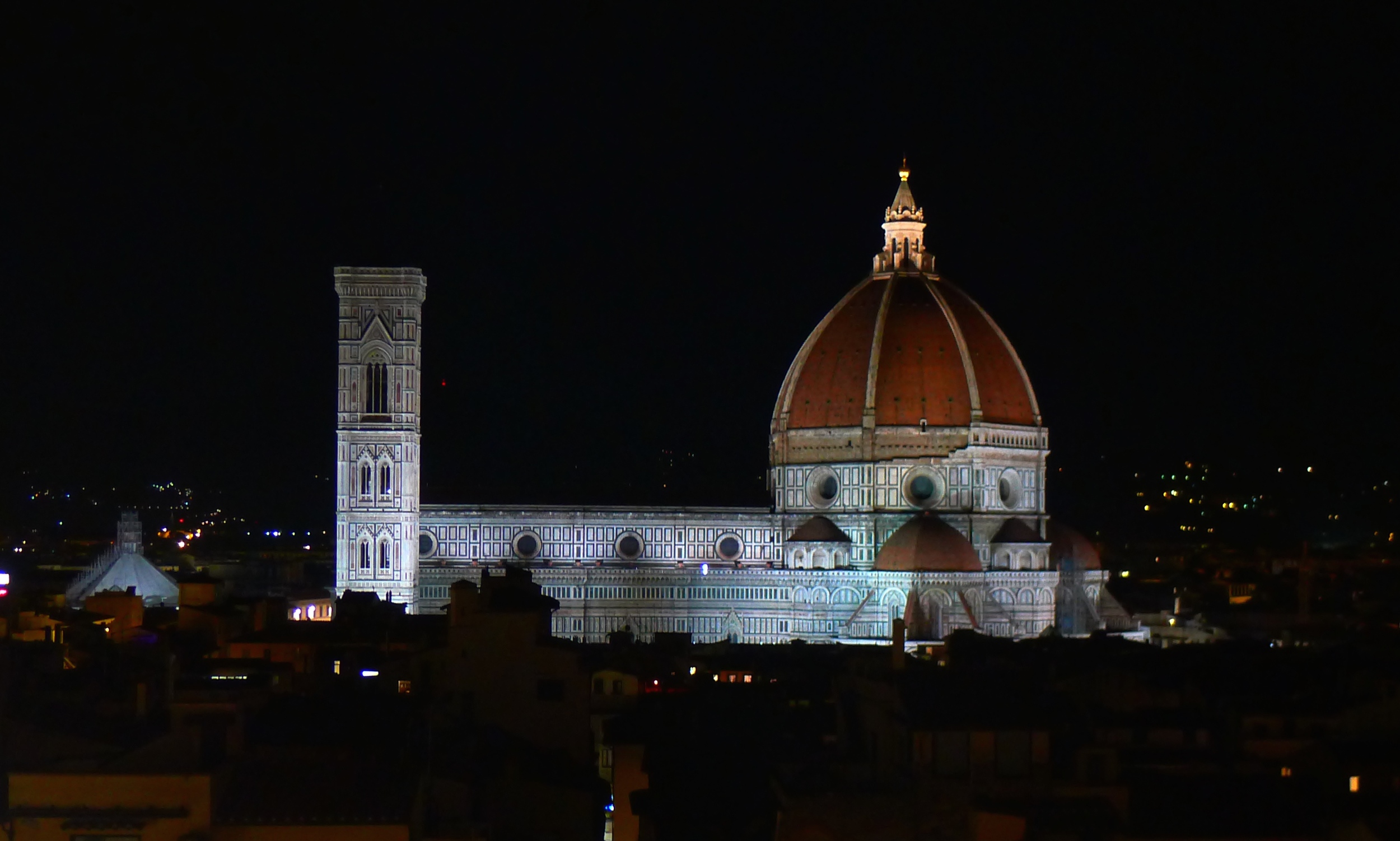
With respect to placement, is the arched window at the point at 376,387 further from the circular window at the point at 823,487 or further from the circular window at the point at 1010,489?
the circular window at the point at 1010,489

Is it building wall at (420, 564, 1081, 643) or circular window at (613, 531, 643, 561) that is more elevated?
circular window at (613, 531, 643, 561)

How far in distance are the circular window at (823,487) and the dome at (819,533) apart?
8.84ft

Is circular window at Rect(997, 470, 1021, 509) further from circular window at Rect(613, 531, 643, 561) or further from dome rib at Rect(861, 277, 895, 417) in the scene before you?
circular window at Rect(613, 531, 643, 561)

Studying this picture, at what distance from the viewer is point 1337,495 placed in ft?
583

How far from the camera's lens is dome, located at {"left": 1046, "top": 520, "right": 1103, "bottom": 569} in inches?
3930

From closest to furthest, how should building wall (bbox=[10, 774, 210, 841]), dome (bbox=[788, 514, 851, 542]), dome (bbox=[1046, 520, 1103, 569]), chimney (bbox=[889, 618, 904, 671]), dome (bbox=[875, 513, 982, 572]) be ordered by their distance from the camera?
building wall (bbox=[10, 774, 210, 841]) → chimney (bbox=[889, 618, 904, 671]) → dome (bbox=[875, 513, 982, 572]) → dome (bbox=[788, 514, 851, 542]) → dome (bbox=[1046, 520, 1103, 569])

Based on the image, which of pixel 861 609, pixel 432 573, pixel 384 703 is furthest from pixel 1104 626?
pixel 384 703

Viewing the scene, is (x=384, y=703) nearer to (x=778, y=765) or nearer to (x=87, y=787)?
(x=778, y=765)

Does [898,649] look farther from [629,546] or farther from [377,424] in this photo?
[629,546]

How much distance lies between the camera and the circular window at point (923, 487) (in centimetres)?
10181

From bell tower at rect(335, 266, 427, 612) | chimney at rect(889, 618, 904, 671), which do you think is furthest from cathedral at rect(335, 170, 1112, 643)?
chimney at rect(889, 618, 904, 671)

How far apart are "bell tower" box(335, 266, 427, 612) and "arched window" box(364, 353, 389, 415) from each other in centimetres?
2

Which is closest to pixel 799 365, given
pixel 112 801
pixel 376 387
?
pixel 376 387

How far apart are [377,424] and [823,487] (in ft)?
63.6
